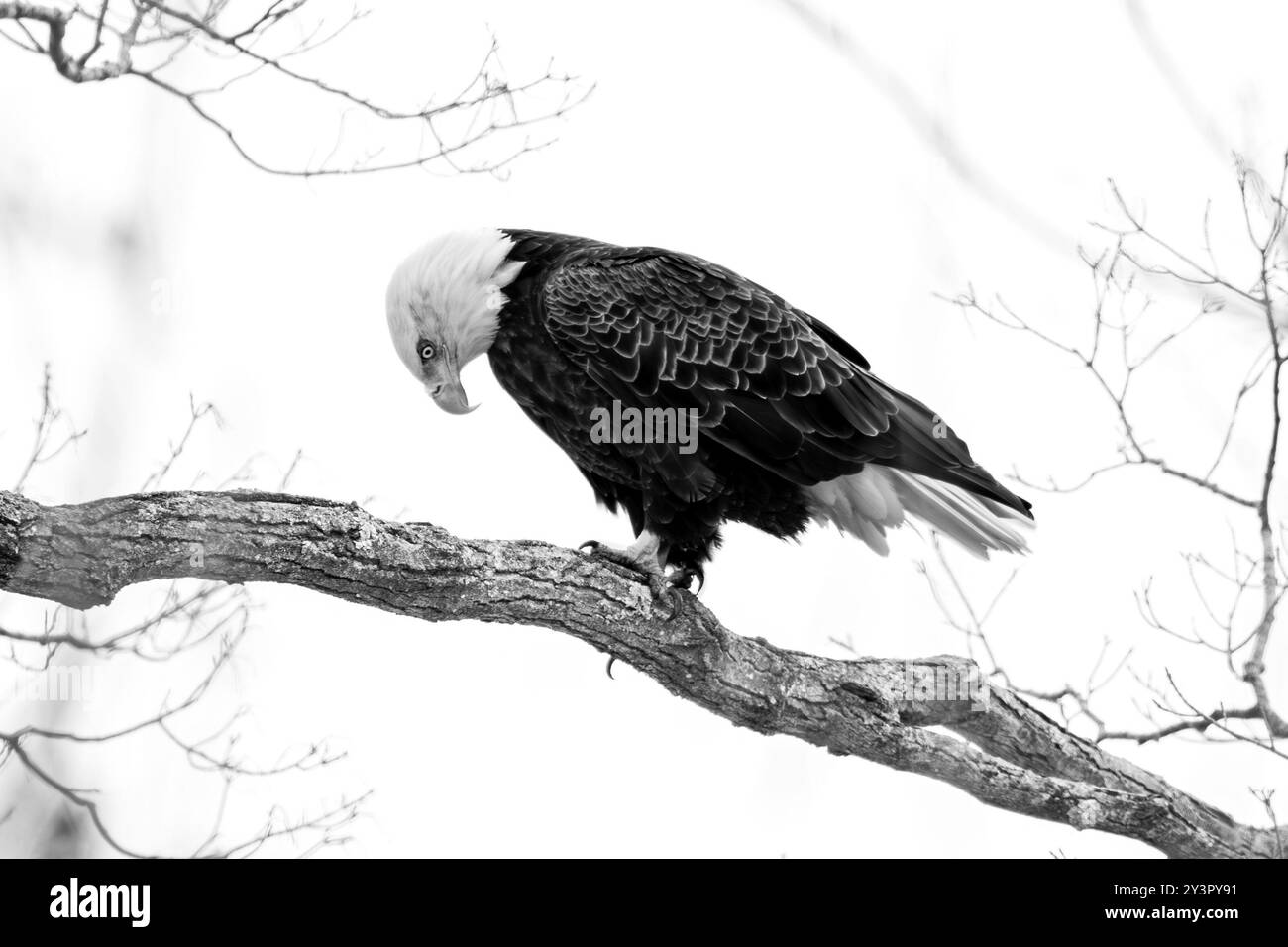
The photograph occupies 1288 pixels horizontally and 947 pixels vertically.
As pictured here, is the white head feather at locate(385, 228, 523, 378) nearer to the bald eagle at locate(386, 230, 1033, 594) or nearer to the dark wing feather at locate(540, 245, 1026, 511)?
the bald eagle at locate(386, 230, 1033, 594)

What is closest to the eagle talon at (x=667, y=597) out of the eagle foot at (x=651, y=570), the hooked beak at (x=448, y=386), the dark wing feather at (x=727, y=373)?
the eagle foot at (x=651, y=570)

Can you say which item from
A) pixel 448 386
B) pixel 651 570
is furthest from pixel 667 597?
pixel 448 386

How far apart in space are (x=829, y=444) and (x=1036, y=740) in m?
1.34

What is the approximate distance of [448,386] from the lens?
461 centimetres

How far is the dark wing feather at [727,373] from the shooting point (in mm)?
4277

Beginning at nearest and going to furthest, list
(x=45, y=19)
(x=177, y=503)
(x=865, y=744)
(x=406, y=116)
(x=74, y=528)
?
(x=74, y=528), (x=177, y=503), (x=45, y=19), (x=406, y=116), (x=865, y=744)

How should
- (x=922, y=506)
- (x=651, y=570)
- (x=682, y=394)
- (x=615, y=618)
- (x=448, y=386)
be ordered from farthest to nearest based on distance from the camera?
(x=922, y=506), (x=448, y=386), (x=682, y=394), (x=651, y=570), (x=615, y=618)

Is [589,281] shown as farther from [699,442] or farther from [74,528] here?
[74,528]

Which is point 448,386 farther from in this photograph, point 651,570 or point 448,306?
point 651,570

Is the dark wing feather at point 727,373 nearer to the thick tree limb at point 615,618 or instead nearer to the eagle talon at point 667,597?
the eagle talon at point 667,597

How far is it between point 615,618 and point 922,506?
160 cm

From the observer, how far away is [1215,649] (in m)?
3.90

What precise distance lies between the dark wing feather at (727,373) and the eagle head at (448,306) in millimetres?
234

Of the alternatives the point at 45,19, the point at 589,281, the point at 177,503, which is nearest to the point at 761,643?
the point at 589,281
